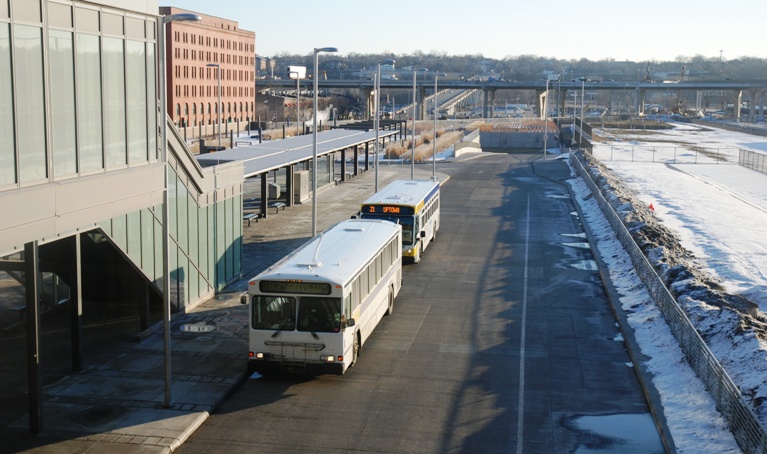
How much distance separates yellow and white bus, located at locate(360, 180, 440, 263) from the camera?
95.8ft

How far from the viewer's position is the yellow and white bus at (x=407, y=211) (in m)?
29.2

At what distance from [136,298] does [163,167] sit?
6.70m

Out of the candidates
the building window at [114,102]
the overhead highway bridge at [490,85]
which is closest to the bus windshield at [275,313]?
the building window at [114,102]

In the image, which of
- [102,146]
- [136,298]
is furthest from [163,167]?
[136,298]

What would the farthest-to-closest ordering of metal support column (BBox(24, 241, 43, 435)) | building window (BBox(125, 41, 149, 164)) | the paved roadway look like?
building window (BBox(125, 41, 149, 164)), the paved roadway, metal support column (BBox(24, 241, 43, 435))

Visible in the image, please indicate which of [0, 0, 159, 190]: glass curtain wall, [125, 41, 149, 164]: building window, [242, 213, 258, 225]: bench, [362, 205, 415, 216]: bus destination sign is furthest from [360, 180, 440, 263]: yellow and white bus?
[125, 41, 149, 164]: building window

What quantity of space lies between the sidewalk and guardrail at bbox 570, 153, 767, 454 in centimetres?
906

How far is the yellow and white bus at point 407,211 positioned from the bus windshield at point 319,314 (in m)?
12.4

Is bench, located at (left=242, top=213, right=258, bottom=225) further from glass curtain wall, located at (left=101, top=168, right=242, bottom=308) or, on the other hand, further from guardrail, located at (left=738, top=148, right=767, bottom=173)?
guardrail, located at (left=738, top=148, right=767, bottom=173)

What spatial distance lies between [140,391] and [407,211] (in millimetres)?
14152

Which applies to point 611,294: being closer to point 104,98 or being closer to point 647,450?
point 647,450

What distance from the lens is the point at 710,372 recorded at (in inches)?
643

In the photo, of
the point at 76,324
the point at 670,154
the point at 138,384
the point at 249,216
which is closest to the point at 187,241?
the point at 76,324

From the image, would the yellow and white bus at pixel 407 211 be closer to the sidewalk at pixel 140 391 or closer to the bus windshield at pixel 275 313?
the sidewalk at pixel 140 391
